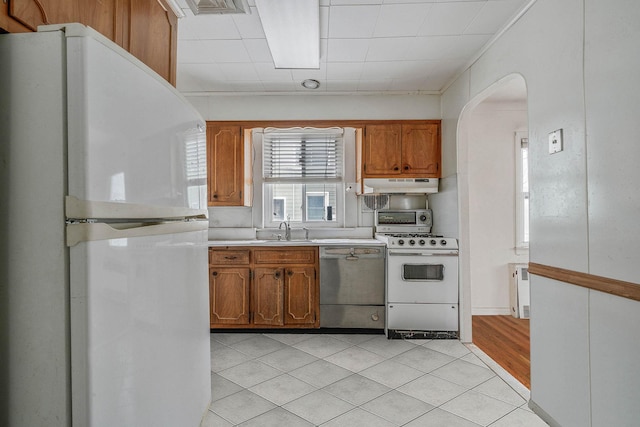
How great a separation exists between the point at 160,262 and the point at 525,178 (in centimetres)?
430

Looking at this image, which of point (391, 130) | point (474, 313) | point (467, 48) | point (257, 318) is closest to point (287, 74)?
point (391, 130)

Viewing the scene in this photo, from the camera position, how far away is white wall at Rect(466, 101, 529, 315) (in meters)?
4.35

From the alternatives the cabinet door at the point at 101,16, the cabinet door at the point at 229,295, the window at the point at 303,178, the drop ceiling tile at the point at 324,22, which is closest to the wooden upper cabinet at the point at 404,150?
the window at the point at 303,178

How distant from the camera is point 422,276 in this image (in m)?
3.63

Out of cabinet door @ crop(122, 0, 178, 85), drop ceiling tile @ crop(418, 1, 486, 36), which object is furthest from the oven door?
cabinet door @ crop(122, 0, 178, 85)

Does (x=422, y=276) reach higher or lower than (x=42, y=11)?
lower

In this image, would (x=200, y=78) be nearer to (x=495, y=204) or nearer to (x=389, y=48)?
(x=389, y=48)

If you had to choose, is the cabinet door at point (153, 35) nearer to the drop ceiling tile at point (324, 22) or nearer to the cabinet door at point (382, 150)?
the drop ceiling tile at point (324, 22)

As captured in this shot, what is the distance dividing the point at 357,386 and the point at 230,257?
1808mm

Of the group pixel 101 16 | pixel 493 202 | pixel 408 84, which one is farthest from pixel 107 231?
pixel 493 202

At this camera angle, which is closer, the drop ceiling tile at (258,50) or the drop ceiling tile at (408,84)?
the drop ceiling tile at (258,50)

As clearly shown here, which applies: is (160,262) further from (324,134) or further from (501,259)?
(501,259)

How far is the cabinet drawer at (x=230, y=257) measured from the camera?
3760mm

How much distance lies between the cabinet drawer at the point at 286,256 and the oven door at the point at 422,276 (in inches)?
30.5
